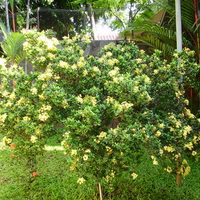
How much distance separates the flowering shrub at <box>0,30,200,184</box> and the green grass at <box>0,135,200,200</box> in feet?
2.35

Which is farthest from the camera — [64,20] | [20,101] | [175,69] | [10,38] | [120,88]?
[64,20]

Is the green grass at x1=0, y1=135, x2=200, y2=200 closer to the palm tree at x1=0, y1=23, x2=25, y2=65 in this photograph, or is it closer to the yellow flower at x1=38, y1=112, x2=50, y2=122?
the yellow flower at x1=38, y1=112, x2=50, y2=122

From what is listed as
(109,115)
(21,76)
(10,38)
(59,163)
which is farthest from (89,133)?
(10,38)

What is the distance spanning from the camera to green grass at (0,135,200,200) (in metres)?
3.54

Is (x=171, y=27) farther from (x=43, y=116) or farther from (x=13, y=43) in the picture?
(x=13, y=43)

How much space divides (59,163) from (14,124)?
1684mm

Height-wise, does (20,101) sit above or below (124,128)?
above

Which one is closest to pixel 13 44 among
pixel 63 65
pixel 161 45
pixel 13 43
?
pixel 13 43

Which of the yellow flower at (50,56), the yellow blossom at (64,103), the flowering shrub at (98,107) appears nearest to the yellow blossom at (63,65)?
the flowering shrub at (98,107)

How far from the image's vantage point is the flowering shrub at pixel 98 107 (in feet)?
8.29

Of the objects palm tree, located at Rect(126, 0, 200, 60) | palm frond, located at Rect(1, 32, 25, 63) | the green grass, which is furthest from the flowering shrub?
palm frond, located at Rect(1, 32, 25, 63)

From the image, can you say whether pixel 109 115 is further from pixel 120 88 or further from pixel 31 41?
pixel 31 41

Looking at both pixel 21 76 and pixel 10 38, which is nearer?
pixel 21 76

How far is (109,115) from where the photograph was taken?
2812 mm
